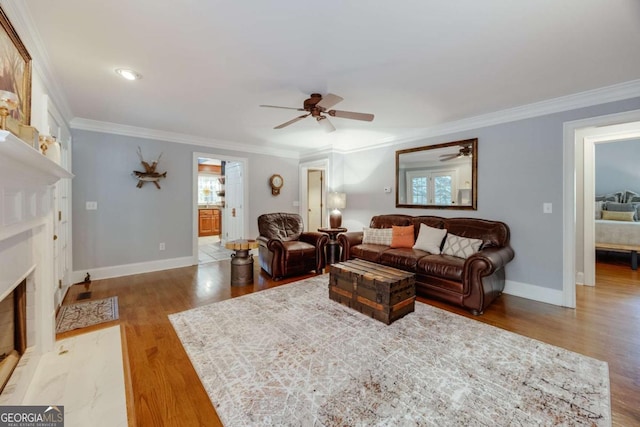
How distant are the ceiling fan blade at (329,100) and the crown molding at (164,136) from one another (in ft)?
9.86

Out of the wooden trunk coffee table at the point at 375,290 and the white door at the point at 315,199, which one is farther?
the white door at the point at 315,199

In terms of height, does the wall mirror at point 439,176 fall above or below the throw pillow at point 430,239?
above

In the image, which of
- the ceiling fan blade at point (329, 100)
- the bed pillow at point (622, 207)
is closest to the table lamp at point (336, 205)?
the ceiling fan blade at point (329, 100)

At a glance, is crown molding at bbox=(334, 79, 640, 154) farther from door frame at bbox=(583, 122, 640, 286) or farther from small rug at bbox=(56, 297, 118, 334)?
small rug at bbox=(56, 297, 118, 334)

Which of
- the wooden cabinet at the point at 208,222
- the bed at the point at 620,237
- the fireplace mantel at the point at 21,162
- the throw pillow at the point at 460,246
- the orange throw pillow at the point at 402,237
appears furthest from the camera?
the wooden cabinet at the point at 208,222

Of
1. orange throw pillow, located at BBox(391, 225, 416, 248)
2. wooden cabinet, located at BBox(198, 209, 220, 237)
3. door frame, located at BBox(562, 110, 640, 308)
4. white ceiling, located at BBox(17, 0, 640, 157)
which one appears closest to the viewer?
white ceiling, located at BBox(17, 0, 640, 157)

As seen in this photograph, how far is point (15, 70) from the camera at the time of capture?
1.49 metres

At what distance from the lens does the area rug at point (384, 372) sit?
1.48 m

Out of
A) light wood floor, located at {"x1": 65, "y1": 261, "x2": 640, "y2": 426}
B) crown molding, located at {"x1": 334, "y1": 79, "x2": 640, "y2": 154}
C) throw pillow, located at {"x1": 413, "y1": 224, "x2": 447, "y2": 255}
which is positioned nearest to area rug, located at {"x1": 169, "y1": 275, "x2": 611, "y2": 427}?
light wood floor, located at {"x1": 65, "y1": 261, "x2": 640, "y2": 426}

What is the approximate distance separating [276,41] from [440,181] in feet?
10.5

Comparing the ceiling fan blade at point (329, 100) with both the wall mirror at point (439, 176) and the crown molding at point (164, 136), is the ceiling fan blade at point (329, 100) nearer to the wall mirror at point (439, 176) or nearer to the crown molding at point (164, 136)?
the wall mirror at point (439, 176)

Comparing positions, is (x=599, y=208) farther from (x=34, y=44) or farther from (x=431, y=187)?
(x=34, y=44)

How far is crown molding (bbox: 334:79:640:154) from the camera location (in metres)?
2.65

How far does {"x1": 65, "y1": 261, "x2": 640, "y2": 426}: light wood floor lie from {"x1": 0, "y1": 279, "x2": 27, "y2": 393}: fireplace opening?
615 millimetres
